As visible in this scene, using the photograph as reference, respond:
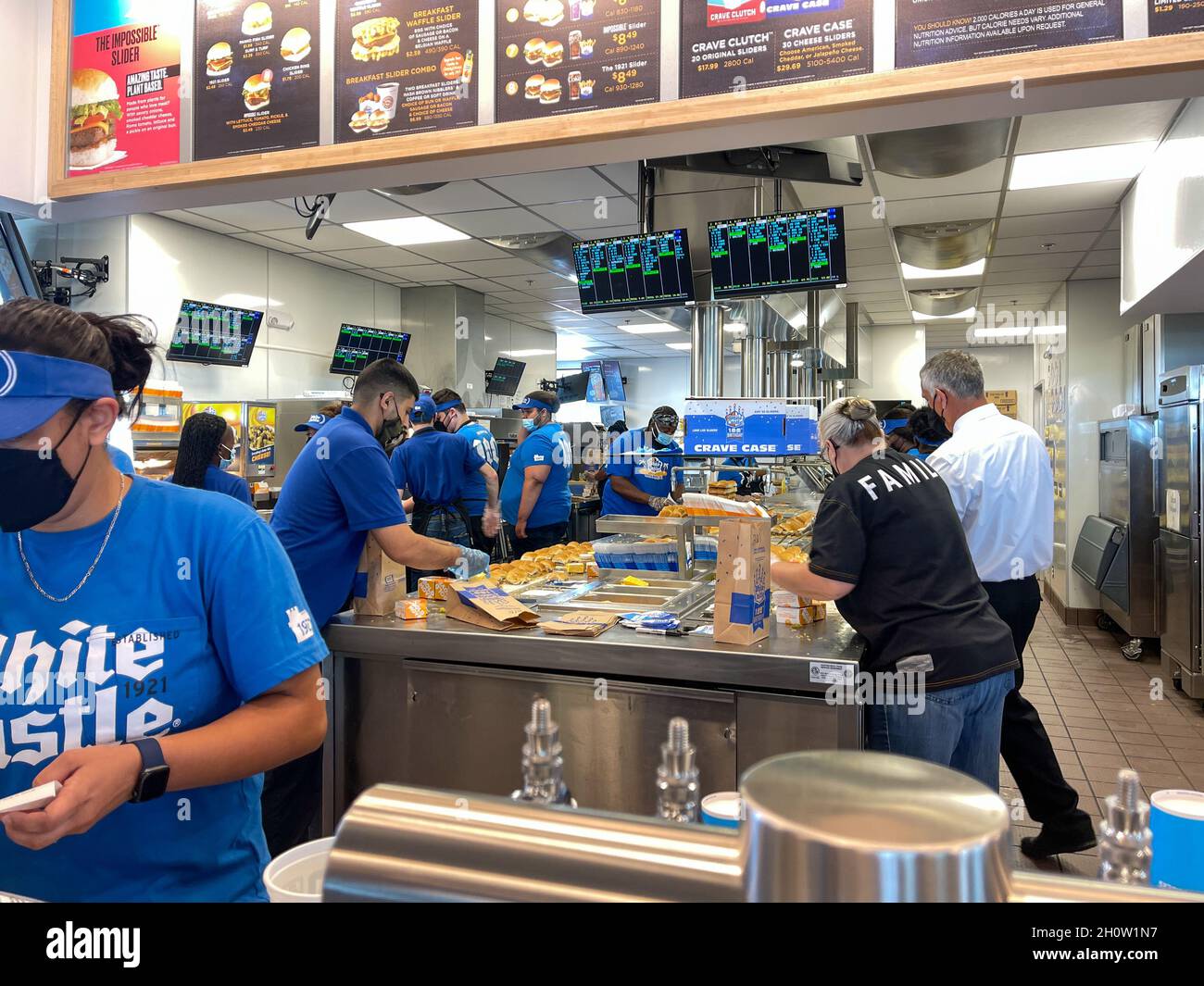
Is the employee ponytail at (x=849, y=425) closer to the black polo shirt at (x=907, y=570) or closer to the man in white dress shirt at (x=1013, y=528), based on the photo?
the black polo shirt at (x=907, y=570)

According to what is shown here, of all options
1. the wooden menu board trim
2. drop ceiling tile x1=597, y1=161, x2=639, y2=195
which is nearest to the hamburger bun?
the wooden menu board trim

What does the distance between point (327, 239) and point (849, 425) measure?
24.0 ft

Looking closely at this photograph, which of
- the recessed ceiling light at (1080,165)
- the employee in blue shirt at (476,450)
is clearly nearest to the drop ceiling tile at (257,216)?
the employee in blue shirt at (476,450)

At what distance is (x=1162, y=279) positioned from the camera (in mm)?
5480

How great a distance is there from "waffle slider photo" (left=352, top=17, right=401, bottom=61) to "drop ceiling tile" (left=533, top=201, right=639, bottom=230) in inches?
194

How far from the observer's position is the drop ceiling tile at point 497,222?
25.9 feet

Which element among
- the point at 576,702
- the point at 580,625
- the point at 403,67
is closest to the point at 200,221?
the point at 403,67

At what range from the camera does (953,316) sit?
12398 mm

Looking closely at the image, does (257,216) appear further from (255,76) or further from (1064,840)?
(1064,840)

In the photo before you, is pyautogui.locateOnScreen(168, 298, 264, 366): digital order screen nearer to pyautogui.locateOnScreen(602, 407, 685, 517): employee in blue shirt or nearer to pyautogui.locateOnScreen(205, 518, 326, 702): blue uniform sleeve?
pyautogui.locateOnScreen(602, 407, 685, 517): employee in blue shirt

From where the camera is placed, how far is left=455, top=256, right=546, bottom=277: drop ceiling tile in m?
9.81
